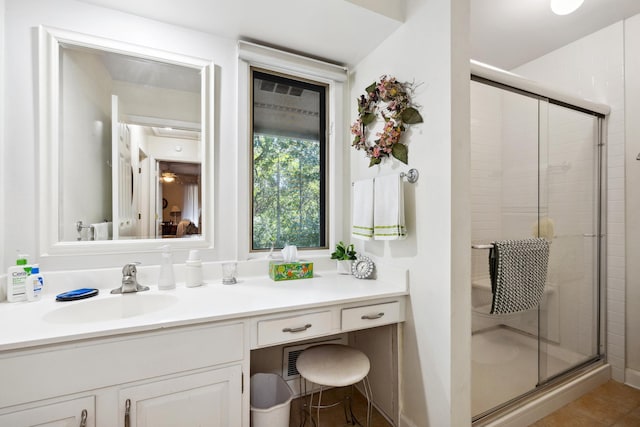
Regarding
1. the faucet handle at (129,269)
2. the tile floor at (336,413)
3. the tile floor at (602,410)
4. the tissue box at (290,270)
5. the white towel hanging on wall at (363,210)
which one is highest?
the white towel hanging on wall at (363,210)

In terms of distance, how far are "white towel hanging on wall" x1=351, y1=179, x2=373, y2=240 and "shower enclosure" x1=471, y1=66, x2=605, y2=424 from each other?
24.6 inches

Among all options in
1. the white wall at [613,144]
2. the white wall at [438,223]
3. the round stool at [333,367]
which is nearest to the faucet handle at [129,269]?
the round stool at [333,367]

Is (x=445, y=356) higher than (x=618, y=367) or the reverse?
higher

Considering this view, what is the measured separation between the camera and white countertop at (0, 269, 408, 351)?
90 cm

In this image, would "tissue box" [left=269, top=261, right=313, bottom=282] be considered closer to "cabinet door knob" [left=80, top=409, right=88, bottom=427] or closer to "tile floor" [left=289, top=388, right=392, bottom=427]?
"tile floor" [left=289, top=388, right=392, bottom=427]

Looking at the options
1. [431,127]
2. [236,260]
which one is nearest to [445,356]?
[431,127]

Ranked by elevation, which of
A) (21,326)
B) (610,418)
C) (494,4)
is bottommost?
(610,418)

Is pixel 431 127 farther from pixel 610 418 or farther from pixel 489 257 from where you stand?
pixel 610 418

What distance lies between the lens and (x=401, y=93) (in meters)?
1.48

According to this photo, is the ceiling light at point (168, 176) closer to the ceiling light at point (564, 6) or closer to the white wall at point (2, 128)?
the white wall at point (2, 128)

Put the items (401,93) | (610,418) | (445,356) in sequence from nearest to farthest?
(445,356)
(401,93)
(610,418)

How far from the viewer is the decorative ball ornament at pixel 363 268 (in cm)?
167

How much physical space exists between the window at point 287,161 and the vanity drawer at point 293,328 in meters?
0.68

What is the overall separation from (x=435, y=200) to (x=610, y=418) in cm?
167
